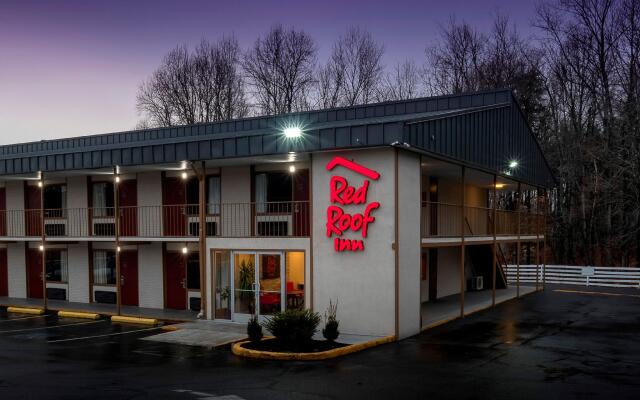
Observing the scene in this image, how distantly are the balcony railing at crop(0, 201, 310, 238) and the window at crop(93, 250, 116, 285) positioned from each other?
87 centimetres

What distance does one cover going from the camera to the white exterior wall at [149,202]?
2147cm

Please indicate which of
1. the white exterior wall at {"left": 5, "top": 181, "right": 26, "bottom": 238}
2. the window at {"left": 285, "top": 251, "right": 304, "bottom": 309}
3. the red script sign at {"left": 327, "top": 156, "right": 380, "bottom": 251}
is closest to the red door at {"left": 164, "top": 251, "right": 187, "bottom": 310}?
the window at {"left": 285, "top": 251, "right": 304, "bottom": 309}

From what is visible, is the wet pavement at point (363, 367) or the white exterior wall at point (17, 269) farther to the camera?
the white exterior wall at point (17, 269)

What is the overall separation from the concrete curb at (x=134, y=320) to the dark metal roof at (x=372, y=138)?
Result: 17.2 feet

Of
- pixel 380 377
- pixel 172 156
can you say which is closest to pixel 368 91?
pixel 172 156

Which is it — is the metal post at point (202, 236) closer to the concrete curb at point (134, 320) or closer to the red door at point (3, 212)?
the concrete curb at point (134, 320)

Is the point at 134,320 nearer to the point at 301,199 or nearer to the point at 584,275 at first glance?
the point at 301,199

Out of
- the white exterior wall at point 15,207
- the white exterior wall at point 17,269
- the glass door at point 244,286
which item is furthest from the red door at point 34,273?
the glass door at point 244,286

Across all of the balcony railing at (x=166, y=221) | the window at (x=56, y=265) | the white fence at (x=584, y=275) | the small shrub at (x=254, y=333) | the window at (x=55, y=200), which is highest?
the window at (x=55, y=200)

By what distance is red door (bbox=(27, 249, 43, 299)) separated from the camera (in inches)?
989

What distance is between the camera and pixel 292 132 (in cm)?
1585

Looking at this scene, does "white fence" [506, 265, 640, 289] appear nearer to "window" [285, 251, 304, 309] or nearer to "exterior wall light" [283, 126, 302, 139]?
"window" [285, 251, 304, 309]

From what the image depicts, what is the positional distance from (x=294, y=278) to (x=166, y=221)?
21.9 feet

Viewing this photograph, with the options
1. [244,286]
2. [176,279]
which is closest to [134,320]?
[176,279]
